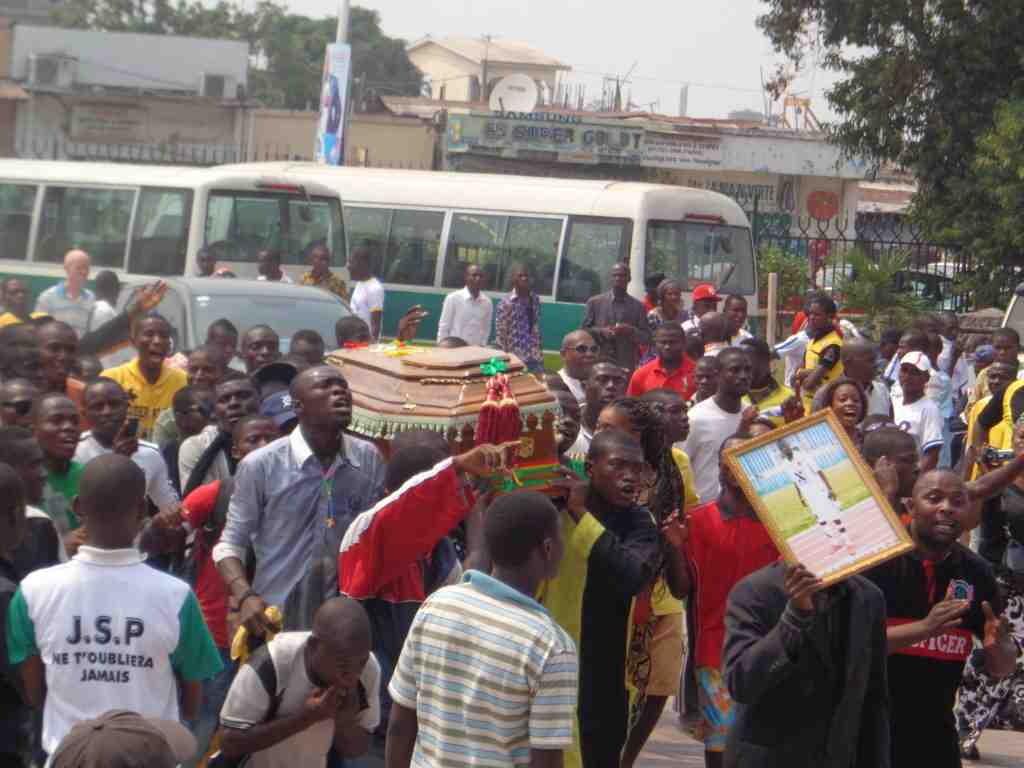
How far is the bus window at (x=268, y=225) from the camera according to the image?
19031 mm

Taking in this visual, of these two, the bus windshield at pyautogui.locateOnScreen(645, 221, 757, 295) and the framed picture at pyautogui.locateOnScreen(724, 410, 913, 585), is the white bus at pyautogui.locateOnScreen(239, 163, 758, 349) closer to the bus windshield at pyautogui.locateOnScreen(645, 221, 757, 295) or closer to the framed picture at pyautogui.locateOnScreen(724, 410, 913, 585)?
the bus windshield at pyautogui.locateOnScreen(645, 221, 757, 295)

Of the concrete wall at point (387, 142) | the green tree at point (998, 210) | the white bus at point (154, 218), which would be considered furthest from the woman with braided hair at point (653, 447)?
the concrete wall at point (387, 142)

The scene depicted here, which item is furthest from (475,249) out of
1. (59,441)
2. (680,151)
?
(680,151)

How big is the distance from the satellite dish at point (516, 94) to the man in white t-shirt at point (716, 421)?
32.5 meters

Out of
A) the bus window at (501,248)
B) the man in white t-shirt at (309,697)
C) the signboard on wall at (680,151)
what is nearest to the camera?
the man in white t-shirt at (309,697)

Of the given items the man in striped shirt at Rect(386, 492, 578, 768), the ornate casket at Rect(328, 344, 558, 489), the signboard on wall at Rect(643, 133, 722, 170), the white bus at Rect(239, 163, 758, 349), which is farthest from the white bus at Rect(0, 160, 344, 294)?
the signboard on wall at Rect(643, 133, 722, 170)

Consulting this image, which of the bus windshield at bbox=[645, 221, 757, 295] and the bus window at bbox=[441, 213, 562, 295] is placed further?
the bus window at bbox=[441, 213, 562, 295]

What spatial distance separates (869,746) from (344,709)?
139 centimetres

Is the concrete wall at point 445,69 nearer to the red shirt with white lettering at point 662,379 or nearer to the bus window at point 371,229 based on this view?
the bus window at point 371,229

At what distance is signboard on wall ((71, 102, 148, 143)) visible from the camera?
49969 mm

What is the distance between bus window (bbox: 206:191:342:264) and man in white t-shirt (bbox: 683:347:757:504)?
430 inches

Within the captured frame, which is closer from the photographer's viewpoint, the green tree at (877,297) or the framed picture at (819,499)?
the framed picture at (819,499)

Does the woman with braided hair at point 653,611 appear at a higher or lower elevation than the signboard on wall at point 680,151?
lower

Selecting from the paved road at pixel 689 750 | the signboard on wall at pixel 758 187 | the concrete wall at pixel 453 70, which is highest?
the concrete wall at pixel 453 70
